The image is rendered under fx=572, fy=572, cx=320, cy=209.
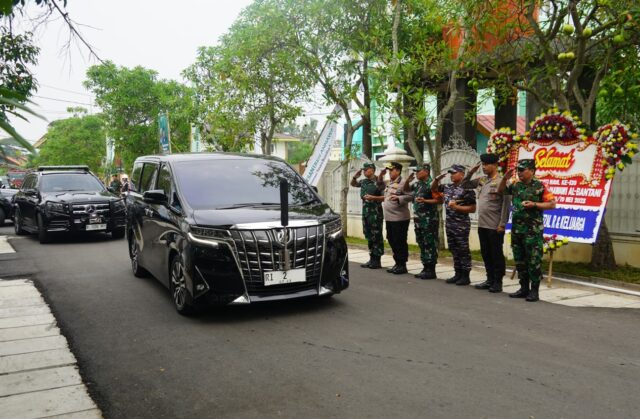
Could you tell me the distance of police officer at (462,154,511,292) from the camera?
7.56 meters

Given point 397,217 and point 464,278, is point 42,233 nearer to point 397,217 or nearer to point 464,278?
point 397,217

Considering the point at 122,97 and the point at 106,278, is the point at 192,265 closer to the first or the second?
the point at 106,278

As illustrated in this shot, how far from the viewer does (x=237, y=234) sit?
5.81 metres

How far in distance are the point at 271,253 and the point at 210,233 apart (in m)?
0.66

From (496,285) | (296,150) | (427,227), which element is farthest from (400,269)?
(296,150)

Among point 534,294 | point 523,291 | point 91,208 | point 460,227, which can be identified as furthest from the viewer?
point 91,208

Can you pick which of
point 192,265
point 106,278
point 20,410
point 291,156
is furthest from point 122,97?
point 291,156

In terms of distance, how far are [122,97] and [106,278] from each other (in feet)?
71.6

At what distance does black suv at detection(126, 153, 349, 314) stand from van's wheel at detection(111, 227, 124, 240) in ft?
22.0

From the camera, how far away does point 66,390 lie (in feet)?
13.8

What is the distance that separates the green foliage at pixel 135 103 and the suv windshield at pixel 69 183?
13.0 metres

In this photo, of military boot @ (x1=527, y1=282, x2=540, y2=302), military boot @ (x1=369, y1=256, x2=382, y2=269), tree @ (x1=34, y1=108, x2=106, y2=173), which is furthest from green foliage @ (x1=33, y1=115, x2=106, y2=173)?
military boot @ (x1=527, y1=282, x2=540, y2=302)

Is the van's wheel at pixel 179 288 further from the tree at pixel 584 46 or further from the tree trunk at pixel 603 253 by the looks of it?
the tree trunk at pixel 603 253

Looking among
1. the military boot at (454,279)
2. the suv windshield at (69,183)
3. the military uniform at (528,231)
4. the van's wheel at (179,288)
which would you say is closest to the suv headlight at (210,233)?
the van's wheel at (179,288)
